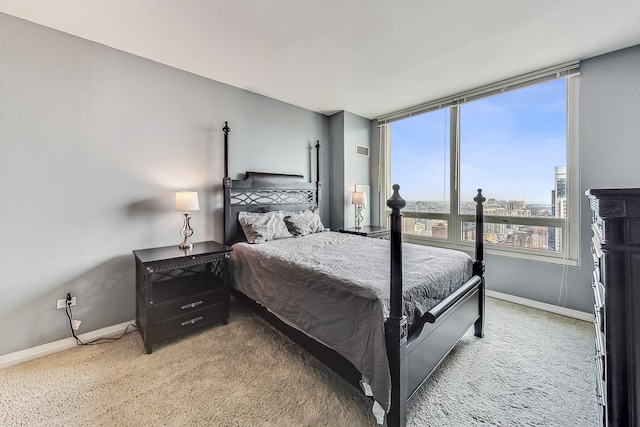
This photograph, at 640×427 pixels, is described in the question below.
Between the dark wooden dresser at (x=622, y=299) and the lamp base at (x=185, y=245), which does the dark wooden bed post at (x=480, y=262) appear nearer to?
the dark wooden dresser at (x=622, y=299)

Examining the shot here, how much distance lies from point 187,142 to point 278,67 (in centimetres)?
137

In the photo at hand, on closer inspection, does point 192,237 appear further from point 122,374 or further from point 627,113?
point 627,113

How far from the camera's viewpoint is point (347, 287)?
163 cm

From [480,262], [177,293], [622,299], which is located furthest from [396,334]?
[177,293]

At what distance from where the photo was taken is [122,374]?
6.40 ft

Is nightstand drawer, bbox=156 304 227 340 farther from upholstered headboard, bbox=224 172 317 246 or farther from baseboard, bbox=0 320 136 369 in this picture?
upholstered headboard, bbox=224 172 317 246

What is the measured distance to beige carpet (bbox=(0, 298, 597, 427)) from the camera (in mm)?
1561

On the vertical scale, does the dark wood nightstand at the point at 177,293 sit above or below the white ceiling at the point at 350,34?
below

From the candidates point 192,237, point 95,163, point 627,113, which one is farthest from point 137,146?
point 627,113

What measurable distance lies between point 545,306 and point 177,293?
405cm

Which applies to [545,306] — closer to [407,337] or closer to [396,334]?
[407,337]

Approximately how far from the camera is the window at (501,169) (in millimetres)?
2912

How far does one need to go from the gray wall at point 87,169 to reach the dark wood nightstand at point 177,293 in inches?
13.8

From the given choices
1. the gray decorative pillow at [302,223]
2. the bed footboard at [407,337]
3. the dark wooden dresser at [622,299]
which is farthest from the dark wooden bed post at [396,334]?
the gray decorative pillow at [302,223]
